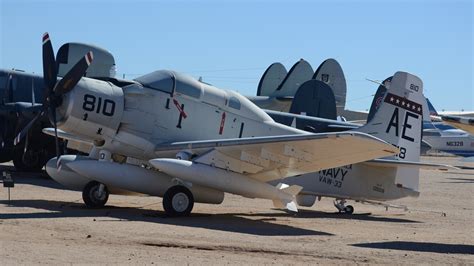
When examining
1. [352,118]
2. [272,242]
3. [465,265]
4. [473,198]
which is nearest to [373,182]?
[272,242]

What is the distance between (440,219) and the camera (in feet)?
58.0

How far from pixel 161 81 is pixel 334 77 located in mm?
22410

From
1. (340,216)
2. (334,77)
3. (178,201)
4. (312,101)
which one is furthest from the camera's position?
(334,77)

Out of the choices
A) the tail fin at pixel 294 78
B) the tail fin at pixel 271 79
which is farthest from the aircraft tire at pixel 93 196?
the tail fin at pixel 271 79

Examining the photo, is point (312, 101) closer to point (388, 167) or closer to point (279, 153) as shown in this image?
point (388, 167)

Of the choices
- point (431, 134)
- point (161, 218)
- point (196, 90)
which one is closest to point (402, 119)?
point (196, 90)

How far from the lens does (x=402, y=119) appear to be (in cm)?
1734

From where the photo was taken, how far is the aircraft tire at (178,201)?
50.1 ft

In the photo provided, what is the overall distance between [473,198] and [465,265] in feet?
51.8

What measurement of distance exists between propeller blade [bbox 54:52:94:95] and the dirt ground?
2.25m

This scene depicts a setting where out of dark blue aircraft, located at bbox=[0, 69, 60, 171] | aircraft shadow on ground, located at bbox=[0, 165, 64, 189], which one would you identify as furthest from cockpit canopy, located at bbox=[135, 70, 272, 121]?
dark blue aircraft, located at bbox=[0, 69, 60, 171]

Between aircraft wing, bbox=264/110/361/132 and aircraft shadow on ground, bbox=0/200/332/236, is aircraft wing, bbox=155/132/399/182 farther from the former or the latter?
aircraft wing, bbox=264/110/361/132

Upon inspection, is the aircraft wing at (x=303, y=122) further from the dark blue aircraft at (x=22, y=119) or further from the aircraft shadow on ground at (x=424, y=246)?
the aircraft shadow on ground at (x=424, y=246)

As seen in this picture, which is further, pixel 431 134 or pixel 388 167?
pixel 431 134
